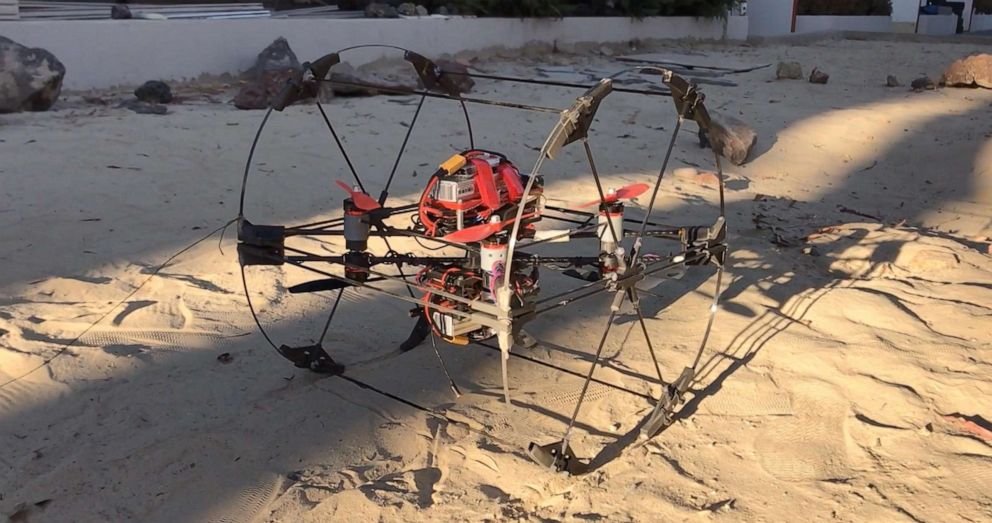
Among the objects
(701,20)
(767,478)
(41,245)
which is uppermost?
(701,20)

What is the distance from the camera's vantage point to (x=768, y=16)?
17.9 meters

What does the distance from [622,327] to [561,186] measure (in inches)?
99.0

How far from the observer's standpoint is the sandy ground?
2.56 metres

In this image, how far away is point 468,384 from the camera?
328 cm

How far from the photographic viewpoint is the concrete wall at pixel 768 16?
17734mm

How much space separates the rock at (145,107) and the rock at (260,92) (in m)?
0.64

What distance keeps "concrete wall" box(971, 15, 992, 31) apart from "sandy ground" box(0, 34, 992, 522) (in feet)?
74.2

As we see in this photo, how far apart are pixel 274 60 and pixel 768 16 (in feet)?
41.3

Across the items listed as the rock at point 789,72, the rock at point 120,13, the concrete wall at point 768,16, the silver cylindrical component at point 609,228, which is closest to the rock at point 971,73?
the rock at point 789,72

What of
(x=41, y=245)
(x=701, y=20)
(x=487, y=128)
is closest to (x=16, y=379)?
(x=41, y=245)

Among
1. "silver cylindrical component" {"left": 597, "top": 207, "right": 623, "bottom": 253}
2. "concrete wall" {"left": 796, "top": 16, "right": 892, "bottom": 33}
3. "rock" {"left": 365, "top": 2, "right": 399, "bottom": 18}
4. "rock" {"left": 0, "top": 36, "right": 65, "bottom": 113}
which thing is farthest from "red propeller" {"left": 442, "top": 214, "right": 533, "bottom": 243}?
"concrete wall" {"left": 796, "top": 16, "right": 892, "bottom": 33}

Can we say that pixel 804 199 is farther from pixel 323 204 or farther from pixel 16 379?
pixel 16 379

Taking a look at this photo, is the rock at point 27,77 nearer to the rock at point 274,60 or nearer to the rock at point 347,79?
the rock at point 274,60

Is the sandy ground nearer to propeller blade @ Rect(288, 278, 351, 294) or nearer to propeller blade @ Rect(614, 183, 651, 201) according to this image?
propeller blade @ Rect(288, 278, 351, 294)
